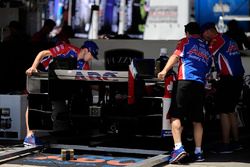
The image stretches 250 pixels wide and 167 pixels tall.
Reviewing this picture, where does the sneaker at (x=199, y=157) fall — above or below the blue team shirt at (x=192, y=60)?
below

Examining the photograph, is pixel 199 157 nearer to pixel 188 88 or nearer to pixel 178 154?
pixel 178 154

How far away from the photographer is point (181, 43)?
8.45 m

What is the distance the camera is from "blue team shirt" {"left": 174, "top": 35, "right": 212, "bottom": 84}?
8.38 meters

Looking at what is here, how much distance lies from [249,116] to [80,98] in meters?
2.70

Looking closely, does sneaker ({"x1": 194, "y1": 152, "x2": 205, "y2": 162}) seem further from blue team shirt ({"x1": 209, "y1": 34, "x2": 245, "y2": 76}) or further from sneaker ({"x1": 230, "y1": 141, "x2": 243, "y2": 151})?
blue team shirt ({"x1": 209, "y1": 34, "x2": 245, "y2": 76})

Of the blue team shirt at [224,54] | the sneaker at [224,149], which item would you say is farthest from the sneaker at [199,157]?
the blue team shirt at [224,54]

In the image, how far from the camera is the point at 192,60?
8391 millimetres

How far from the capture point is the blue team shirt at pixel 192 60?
27.5 ft

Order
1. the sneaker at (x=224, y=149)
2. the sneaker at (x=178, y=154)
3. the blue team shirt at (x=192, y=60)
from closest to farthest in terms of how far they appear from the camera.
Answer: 1. the sneaker at (x=178, y=154)
2. the blue team shirt at (x=192, y=60)
3. the sneaker at (x=224, y=149)

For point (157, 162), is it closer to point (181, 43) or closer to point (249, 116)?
point (181, 43)

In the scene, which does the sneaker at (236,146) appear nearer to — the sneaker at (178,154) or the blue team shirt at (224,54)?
the blue team shirt at (224,54)

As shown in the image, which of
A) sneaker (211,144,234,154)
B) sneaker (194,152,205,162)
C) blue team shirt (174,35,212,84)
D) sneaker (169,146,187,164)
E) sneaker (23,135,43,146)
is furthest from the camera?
sneaker (23,135,43,146)

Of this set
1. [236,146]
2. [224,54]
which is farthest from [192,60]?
[236,146]

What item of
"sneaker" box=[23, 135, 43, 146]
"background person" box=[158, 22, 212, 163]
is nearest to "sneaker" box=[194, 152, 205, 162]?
"background person" box=[158, 22, 212, 163]
